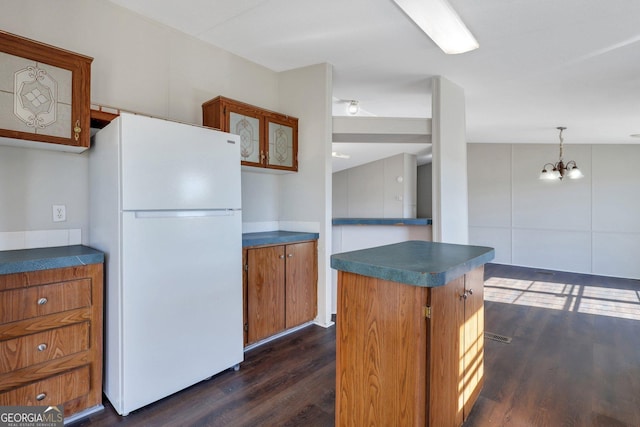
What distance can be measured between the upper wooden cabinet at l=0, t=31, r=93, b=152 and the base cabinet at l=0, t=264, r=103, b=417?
0.75 meters

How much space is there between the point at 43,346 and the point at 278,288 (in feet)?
5.07

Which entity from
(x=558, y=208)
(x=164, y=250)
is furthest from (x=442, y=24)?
(x=558, y=208)

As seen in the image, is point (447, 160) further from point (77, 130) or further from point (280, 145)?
point (77, 130)

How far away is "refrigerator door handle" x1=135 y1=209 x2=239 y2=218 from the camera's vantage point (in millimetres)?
1791

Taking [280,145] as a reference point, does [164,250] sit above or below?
below

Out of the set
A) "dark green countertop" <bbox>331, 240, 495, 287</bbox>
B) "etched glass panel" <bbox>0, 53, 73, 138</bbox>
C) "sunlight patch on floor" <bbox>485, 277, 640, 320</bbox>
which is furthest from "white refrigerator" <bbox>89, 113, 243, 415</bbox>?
"sunlight patch on floor" <bbox>485, 277, 640, 320</bbox>

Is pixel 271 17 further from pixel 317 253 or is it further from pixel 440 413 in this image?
pixel 440 413

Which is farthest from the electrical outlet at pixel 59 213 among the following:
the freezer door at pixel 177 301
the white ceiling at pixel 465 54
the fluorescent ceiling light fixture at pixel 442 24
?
the fluorescent ceiling light fixture at pixel 442 24

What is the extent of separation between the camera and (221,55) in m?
2.88

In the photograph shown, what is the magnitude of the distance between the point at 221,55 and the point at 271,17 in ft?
2.53

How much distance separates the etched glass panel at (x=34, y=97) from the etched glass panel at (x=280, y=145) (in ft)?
4.96

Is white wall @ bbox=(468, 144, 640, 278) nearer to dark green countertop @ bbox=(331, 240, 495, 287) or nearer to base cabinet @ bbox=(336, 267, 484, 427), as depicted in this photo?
dark green countertop @ bbox=(331, 240, 495, 287)

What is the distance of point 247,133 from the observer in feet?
8.94

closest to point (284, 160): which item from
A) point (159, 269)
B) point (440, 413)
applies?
point (159, 269)
